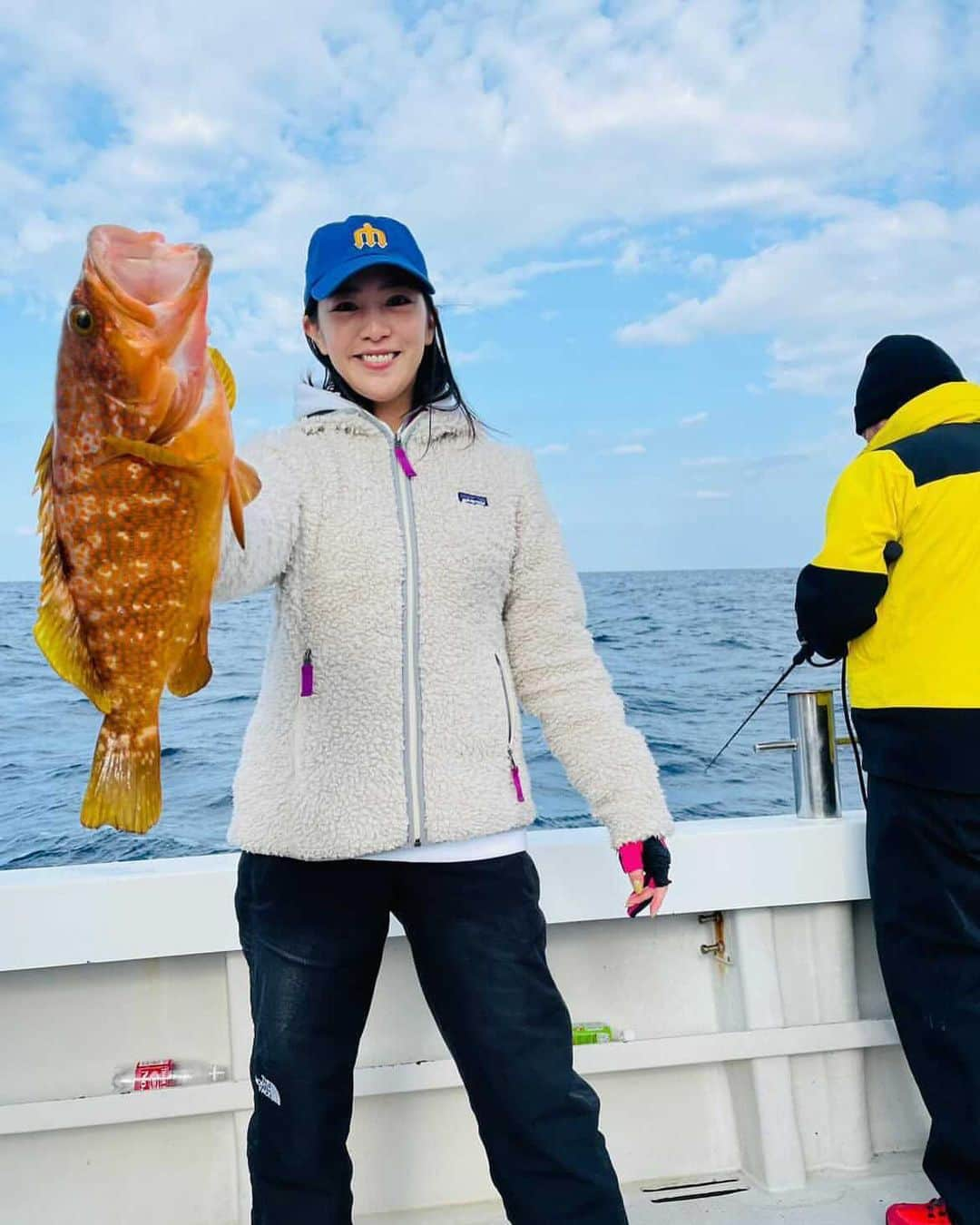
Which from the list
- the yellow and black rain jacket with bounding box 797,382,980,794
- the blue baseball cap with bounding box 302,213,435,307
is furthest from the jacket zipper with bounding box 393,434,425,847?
the yellow and black rain jacket with bounding box 797,382,980,794

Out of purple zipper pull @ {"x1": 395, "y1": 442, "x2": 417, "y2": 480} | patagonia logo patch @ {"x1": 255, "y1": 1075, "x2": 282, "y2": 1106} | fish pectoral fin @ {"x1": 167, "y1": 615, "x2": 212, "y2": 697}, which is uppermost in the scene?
purple zipper pull @ {"x1": 395, "y1": 442, "x2": 417, "y2": 480}

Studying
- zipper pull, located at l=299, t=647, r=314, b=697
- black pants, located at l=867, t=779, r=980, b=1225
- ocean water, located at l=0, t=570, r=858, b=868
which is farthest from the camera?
ocean water, located at l=0, t=570, r=858, b=868

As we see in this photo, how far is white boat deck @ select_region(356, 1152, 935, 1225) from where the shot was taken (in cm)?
252

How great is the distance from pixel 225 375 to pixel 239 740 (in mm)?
7632

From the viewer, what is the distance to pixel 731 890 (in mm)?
2629

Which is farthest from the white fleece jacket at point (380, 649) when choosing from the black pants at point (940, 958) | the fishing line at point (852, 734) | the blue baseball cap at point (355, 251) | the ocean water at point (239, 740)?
the ocean water at point (239, 740)

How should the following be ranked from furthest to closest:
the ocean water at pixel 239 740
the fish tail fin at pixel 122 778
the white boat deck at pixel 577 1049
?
the ocean water at pixel 239 740 → the white boat deck at pixel 577 1049 → the fish tail fin at pixel 122 778

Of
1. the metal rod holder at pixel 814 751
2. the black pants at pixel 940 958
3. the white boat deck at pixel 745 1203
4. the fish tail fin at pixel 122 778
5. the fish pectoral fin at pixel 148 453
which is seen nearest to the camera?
the fish pectoral fin at pixel 148 453

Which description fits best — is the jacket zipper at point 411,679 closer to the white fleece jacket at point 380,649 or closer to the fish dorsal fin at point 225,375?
the white fleece jacket at point 380,649

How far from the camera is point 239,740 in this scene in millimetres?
8602

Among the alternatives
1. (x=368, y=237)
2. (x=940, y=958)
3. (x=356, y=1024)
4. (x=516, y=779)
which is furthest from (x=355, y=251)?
(x=940, y=958)

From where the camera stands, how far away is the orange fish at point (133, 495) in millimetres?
1158

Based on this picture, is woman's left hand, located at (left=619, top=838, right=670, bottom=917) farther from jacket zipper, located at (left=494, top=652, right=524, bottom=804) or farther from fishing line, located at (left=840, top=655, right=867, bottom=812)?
fishing line, located at (left=840, top=655, right=867, bottom=812)

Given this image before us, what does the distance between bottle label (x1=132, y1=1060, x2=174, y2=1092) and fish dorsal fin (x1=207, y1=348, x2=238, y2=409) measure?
5.85 ft
